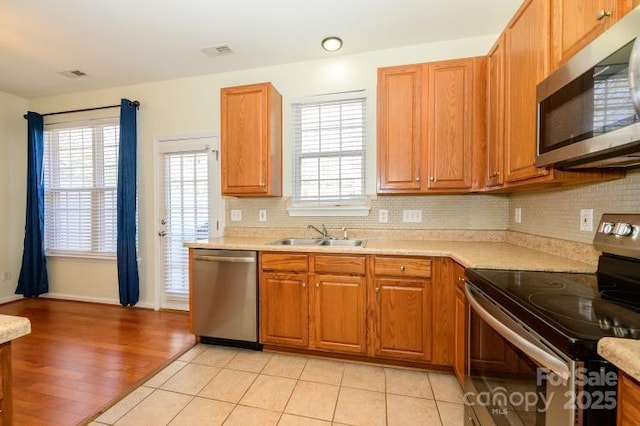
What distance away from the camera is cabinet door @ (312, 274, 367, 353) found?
2.20 metres

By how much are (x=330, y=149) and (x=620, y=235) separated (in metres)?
2.19

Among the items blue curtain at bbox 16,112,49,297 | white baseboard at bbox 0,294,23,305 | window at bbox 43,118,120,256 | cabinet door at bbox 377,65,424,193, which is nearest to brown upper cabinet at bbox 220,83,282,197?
cabinet door at bbox 377,65,424,193

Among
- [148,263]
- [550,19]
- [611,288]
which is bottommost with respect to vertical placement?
[148,263]

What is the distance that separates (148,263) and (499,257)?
11.9ft

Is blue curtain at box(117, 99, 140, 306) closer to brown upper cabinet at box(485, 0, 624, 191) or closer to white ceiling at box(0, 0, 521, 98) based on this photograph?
white ceiling at box(0, 0, 521, 98)

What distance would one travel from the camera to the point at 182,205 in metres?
3.39

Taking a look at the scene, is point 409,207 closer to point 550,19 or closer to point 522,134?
point 522,134

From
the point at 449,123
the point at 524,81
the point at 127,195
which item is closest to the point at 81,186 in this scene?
the point at 127,195

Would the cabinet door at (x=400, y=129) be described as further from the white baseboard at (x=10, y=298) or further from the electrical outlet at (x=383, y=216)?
the white baseboard at (x=10, y=298)

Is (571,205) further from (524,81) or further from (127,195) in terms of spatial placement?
(127,195)

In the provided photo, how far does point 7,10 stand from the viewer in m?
2.21

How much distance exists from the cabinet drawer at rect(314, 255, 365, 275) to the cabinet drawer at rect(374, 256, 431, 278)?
120 millimetres

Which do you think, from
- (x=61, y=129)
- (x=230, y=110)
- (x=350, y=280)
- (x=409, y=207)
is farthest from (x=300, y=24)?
(x=61, y=129)

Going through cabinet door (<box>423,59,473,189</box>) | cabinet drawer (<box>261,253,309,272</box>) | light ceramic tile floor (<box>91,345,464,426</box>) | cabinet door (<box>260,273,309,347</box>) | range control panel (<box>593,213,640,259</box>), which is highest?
cabinet door (<box>423,59,473,189</box>)
